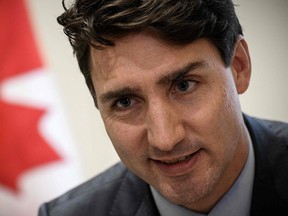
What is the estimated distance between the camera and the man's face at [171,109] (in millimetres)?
925

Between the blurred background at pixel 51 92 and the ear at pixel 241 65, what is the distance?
2.40ft

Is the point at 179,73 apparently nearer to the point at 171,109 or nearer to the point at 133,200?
the point at 171,109

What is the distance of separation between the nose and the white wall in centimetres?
102

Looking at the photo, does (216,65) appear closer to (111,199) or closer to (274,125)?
(274,125)

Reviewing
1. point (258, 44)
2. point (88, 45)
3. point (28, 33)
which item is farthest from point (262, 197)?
point (28, 33)

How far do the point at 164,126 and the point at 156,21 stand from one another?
25cm

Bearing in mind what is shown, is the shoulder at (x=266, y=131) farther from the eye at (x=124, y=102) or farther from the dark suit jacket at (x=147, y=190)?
the eye at (x=124, y=102)

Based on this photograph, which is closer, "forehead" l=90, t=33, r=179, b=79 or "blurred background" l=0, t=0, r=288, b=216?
"forehead" l=90, t=33, r=179, b=79

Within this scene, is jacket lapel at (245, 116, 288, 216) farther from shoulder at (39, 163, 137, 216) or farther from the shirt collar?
shoulder at (39, 163, 137, 216)

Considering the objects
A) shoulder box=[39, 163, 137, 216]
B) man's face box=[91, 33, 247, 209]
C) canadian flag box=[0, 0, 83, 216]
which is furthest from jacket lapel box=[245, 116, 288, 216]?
canadian flag box=[0, 0, 83, 216]

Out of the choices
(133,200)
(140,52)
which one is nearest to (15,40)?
(133,200)

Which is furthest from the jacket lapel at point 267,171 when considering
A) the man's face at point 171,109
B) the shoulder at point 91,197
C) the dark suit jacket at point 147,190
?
the shoulder at point 91,197

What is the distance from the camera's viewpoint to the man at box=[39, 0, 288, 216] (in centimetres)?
92

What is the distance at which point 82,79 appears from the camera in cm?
202
